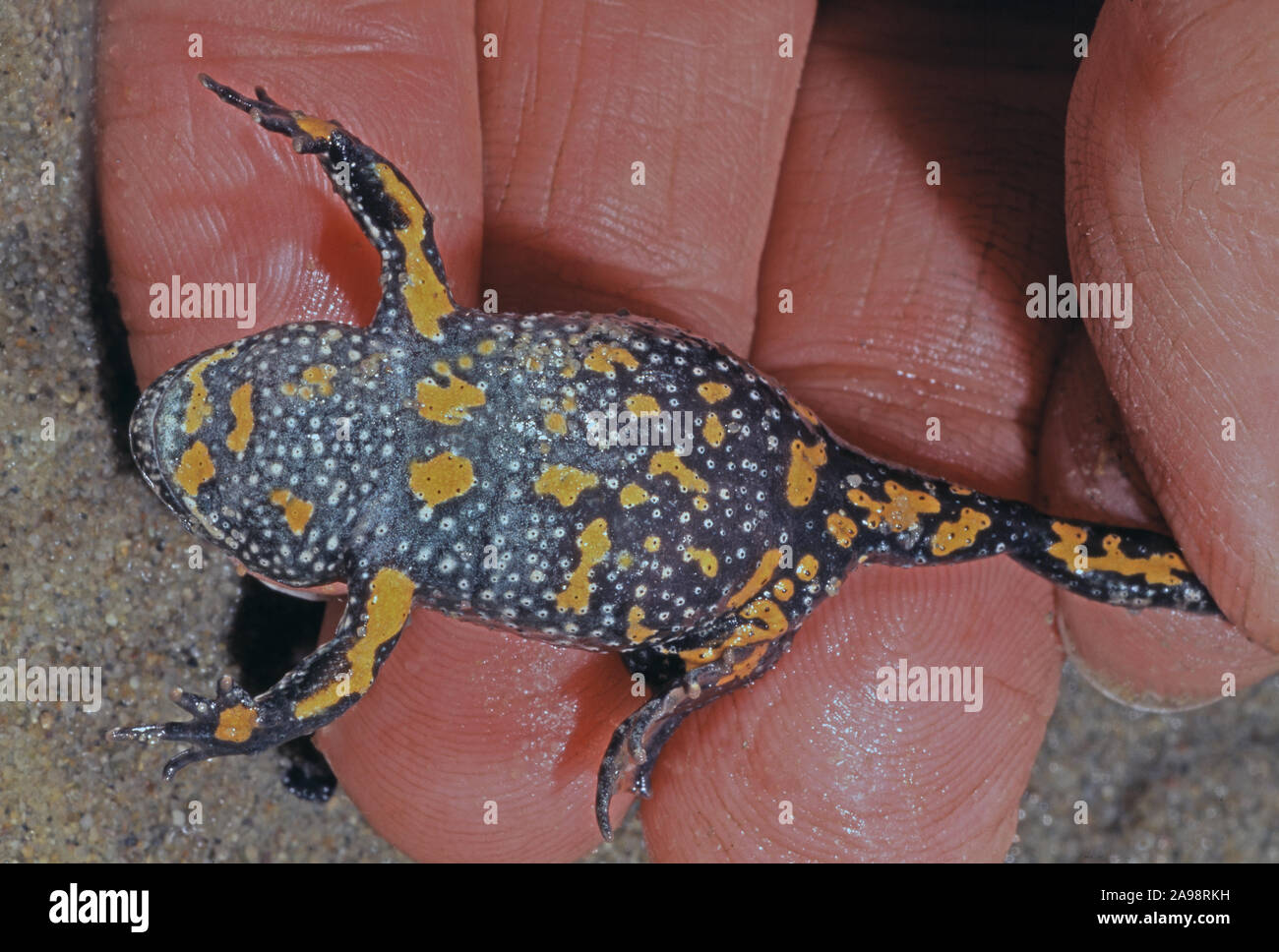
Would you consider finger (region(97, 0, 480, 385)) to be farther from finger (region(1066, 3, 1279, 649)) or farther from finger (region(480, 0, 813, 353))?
finger (region(1066, 3, 1279, 649))

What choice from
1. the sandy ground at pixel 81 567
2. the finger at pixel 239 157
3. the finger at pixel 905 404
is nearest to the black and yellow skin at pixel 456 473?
the finger at pixel 239 157

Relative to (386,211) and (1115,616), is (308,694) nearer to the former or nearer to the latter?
(386,211)

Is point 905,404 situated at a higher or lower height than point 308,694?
higher

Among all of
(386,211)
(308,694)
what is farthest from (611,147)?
(308,694)

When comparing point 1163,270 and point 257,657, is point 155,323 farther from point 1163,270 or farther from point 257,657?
point 1163,270

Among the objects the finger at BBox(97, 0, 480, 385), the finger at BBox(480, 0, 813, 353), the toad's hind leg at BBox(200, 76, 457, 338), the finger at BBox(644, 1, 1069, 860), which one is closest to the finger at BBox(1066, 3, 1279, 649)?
the finger at BBox(644, 1, 1069, 860)

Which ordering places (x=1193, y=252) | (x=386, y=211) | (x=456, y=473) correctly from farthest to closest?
1. (x=386, y=211)
2. (x=456, y=473)
3. (x=1193, y=252)

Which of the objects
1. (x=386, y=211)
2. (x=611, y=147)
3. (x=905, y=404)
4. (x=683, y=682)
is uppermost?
(x=611, y=147)

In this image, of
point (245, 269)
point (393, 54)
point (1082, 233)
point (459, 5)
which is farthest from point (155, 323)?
point (1082, 233)
